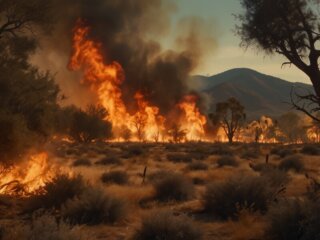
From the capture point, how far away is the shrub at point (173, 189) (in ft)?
53.7

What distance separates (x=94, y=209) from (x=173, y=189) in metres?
4.73

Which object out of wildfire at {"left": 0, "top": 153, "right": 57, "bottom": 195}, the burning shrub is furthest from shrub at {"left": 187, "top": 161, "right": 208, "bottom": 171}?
the burning shrub

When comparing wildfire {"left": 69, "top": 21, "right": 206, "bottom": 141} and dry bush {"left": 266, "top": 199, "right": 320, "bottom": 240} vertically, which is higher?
wildfire {"left": 69, "top": 21, "right": 206, "bottom": 141}

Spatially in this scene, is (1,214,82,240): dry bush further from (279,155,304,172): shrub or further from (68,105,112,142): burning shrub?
(68,105,112,142): burning shrub

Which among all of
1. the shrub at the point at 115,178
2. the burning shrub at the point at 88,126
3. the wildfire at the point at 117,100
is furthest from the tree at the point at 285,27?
the wildfire at the point at 117,100

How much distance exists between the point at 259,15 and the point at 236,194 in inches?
186

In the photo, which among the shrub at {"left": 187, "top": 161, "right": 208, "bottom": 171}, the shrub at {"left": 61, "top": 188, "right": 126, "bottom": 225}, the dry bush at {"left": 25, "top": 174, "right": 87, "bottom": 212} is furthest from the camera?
the shrub at {"left": 187, "top": 161, "right": 208, "bottom": 171}

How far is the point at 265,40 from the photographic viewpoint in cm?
1260

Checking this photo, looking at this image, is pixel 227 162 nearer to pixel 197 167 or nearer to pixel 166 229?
pixel 197 167

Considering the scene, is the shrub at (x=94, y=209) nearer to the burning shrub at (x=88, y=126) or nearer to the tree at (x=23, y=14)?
the tree at (x=23, y=14)

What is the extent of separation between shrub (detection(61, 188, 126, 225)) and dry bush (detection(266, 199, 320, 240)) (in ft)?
13.4

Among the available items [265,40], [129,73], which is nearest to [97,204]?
[265,40]

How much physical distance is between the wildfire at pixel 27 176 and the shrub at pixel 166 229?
18.1 ft

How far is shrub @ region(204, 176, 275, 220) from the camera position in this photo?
12.9m
